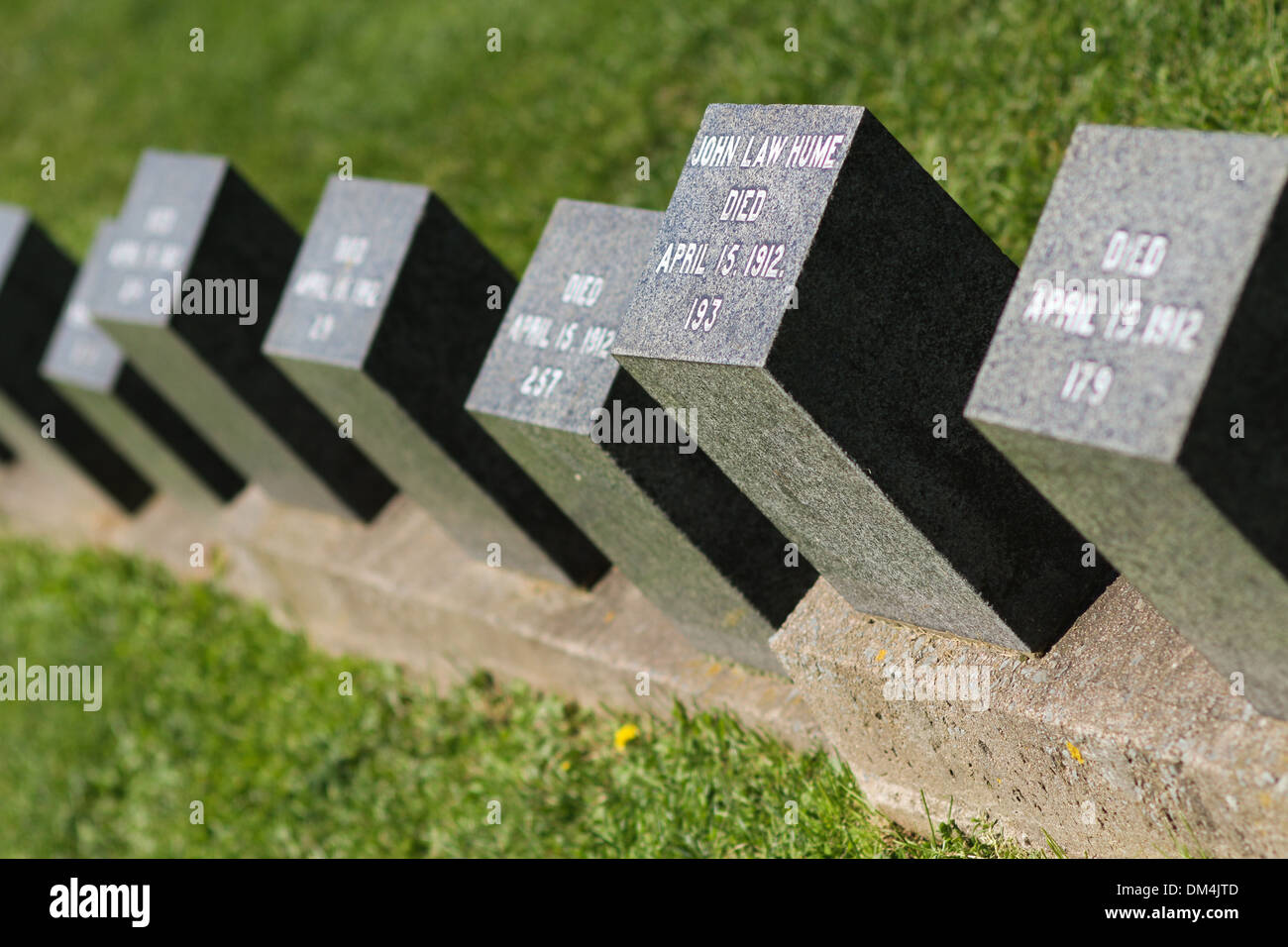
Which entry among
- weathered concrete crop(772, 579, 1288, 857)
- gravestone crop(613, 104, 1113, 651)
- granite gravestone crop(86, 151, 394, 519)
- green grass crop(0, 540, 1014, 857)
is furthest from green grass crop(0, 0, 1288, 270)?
green grass crop(0, 540, 1014, 857)

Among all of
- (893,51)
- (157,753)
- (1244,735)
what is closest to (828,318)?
(1244,735)

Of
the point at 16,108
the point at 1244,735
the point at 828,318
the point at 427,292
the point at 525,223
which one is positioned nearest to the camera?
the point at 1244,735

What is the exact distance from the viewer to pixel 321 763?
5375 millimetres

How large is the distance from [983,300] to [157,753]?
4187 mm

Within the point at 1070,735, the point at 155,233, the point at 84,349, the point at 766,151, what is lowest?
the point at 1070,735

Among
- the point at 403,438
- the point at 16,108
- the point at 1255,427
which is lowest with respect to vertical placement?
the point at 1255,427

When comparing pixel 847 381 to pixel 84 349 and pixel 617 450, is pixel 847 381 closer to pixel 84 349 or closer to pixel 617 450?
pixel 617 450

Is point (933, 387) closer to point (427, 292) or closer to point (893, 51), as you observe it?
point (427, 292)

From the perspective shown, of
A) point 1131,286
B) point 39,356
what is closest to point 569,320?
point 1131,286

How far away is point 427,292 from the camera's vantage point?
4.69 m

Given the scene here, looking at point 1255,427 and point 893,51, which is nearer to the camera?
A: point 1255,427

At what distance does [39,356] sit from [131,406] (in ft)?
3.92

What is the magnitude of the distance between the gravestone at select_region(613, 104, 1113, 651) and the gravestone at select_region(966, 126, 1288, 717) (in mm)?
407

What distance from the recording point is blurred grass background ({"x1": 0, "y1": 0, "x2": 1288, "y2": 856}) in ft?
14.2
